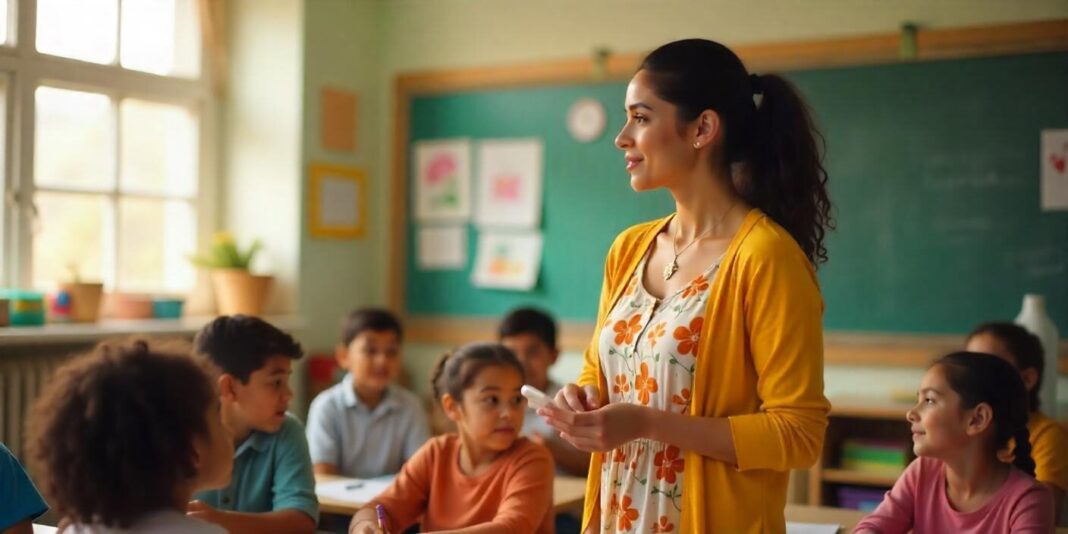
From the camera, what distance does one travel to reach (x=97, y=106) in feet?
15.1

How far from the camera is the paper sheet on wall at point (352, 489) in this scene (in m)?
2.84

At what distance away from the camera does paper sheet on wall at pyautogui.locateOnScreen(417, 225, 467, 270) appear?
5.27m

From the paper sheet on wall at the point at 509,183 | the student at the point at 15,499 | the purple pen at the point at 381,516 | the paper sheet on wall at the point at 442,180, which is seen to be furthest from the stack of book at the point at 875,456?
the student at the point at 15,499

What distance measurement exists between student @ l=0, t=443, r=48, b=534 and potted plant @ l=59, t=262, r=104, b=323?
8.05 feet

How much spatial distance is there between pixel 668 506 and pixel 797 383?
0.88ft

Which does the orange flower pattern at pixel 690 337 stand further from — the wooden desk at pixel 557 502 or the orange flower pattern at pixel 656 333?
the wooden desk at pixel 557 502

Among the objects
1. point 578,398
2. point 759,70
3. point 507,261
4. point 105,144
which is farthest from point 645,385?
point 105,144

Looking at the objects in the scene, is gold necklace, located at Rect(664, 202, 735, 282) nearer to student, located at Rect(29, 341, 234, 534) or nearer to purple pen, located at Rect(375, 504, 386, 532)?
student, located at Rect(29, 341, 234, 534)

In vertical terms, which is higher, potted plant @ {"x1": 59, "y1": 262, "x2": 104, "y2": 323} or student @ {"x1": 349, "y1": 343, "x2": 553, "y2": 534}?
potted plant @ {"x1": 59, "y1": 262, "x2": 104, "y2": 323}

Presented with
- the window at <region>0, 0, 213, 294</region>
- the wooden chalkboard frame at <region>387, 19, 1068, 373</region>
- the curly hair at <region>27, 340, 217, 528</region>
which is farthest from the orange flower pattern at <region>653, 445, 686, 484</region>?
the window at <region>0, 0, 213, 294</region>

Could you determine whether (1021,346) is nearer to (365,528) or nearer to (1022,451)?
(1022,451)

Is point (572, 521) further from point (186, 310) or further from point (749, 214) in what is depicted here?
point (186, 310)

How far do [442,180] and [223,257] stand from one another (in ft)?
3.47

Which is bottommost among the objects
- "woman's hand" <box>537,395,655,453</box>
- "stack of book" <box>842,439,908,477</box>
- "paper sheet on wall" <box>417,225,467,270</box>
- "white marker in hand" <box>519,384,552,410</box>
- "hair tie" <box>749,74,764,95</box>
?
"stack of book" <box>842,439,908,477</box>
